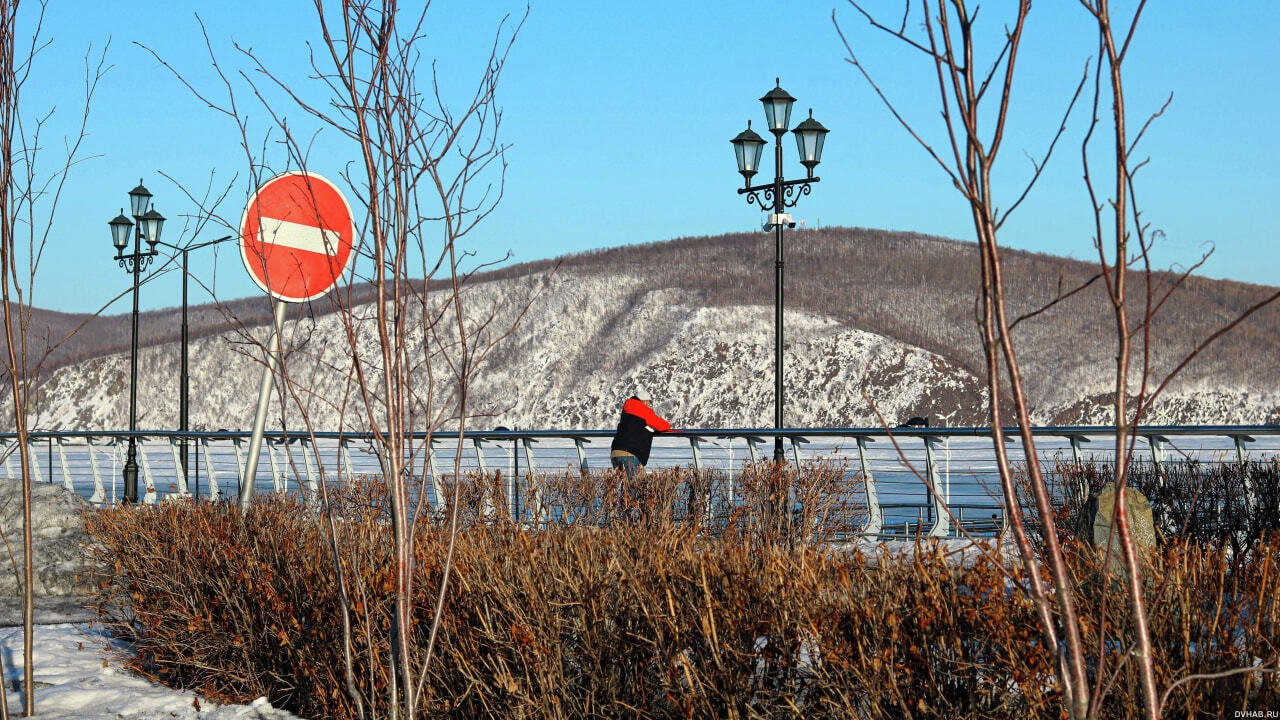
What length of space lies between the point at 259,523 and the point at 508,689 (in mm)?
2842

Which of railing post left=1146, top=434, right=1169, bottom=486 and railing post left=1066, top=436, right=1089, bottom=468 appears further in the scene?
railing post left=1066, top=436, right=1089, bottom=468

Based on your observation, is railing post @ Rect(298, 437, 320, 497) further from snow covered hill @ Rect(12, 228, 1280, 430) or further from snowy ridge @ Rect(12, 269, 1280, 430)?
snow covered hill @ Rect(12, 228, 1280, 430)

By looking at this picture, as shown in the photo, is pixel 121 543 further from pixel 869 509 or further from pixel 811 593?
pixel 869 509

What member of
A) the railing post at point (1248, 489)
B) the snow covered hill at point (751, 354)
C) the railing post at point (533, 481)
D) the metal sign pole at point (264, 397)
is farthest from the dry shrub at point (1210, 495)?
the snow covered hill at point (751, 354)

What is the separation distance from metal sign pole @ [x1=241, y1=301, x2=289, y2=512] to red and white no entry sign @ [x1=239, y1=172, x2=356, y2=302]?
14cm

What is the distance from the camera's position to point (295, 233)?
5.58 m

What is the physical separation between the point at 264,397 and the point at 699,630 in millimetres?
2521

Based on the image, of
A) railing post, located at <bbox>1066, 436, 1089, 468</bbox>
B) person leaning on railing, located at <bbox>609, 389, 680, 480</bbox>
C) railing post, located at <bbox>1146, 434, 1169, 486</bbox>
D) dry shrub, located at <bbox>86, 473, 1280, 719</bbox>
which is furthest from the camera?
person leaning on railing, located at <bbox>609, 389, 680, 480</bbox>

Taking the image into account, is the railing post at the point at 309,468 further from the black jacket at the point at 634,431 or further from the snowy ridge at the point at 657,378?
the snowy ridge at the point at 657,378

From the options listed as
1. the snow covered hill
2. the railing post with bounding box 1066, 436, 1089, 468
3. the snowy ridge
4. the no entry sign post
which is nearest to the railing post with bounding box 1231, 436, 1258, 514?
the railing post with bounding box 1066, 436, 1089, 468

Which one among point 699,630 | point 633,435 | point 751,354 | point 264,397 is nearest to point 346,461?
point 264,397

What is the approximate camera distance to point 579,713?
4012 millimetres

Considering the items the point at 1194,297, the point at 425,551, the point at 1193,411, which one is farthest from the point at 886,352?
the point at 425,551

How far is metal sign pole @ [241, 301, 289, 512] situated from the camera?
14.1 feet
